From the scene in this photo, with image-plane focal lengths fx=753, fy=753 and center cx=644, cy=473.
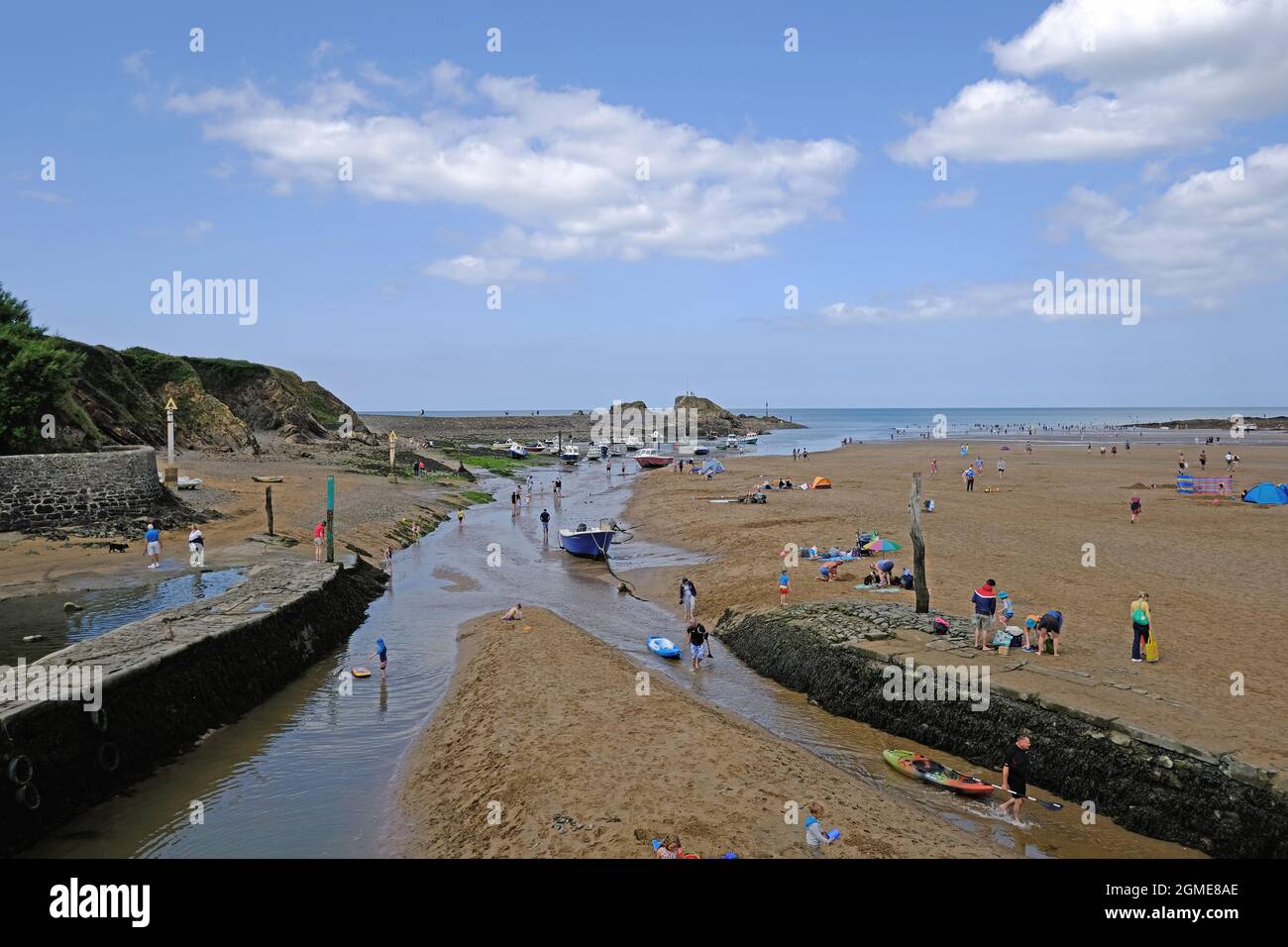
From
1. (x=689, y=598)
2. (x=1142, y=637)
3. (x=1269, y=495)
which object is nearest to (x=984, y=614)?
(x=1142, y=637)

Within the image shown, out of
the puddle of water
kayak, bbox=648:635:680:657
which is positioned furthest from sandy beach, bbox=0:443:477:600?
kayak, bbox=648:635:680:657

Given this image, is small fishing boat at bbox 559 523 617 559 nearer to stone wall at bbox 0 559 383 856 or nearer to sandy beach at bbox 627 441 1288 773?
sandy beach at bbox 627 441 1288 773

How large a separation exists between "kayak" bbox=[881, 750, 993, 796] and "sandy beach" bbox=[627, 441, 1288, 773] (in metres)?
2.23

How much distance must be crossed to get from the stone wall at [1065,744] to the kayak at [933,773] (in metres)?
0.99

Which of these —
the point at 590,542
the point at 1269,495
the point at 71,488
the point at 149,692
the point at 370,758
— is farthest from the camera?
the point at 1269,495

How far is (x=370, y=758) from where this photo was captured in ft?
47.0

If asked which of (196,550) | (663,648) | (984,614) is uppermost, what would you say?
(196,550)

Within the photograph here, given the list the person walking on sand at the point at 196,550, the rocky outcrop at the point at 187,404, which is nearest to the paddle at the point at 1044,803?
the person walking on sand at the point at 196,550

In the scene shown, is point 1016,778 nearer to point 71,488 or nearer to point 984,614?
point 984,614

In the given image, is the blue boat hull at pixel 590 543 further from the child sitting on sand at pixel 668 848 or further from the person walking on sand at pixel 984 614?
the child sitting on sand at pixel 668 848

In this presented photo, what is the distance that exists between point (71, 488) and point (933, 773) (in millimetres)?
29463
